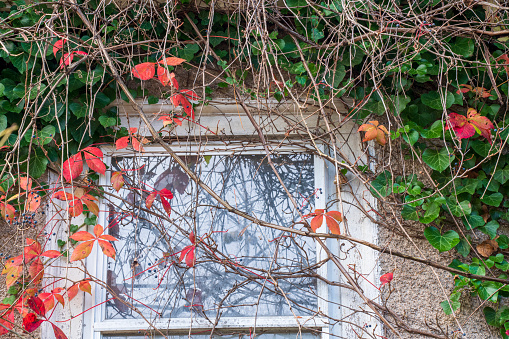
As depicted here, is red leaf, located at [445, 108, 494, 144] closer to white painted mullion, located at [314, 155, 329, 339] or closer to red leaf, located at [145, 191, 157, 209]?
white painted mullion, located at [314, 155, 329, 339]

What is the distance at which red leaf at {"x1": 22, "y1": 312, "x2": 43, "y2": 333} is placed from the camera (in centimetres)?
172

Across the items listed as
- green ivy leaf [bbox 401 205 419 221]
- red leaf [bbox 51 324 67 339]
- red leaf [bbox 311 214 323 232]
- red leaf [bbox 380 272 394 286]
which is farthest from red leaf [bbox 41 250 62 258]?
green ivy leaf [bbox 401 205 419 221]

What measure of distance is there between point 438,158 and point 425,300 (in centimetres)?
60

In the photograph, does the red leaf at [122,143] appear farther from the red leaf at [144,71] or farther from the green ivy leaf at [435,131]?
the green ivy leaf at [435,131]

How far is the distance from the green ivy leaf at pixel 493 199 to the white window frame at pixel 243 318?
1.53 feet

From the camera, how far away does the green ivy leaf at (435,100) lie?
181 cm

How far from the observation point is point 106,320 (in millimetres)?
1885

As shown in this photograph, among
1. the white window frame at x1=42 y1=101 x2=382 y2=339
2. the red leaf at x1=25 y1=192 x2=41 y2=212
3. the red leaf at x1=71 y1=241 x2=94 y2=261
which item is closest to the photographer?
the red leaf at x1=71 y1=241 x2=94 y2=261

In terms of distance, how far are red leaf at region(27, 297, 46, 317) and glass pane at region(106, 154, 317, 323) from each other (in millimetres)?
271

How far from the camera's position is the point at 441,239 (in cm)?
176

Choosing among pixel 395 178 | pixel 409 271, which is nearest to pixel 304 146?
pixel 395 178

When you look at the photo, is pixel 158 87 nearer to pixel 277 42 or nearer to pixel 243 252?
pixel 277 42

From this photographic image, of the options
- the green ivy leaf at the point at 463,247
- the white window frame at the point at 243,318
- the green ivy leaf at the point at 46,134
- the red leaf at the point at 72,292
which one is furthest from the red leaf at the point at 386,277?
the green ivy leaf at the point at 46,134

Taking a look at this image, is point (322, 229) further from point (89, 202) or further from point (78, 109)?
point (78, 109)
